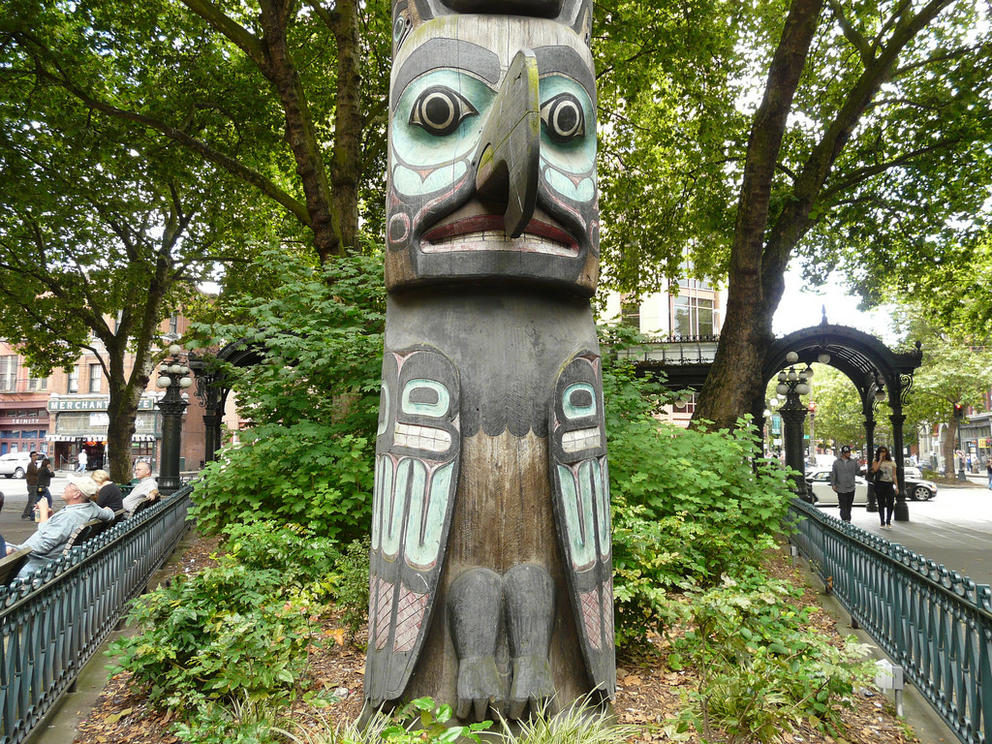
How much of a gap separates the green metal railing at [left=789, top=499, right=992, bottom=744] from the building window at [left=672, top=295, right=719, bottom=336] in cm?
2445

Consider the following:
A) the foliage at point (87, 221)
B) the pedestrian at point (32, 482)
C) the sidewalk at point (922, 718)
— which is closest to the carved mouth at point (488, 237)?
the sidewalk at point (922, 718)

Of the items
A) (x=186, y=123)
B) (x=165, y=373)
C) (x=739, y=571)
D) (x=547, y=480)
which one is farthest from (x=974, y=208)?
(x=165, y=373)

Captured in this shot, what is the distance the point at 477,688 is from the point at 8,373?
46286 mm

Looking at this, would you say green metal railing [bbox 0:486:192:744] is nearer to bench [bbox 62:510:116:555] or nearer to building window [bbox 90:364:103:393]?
bench [bbox 62:510:116:555]

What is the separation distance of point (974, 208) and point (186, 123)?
13.9 metres

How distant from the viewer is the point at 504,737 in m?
2.85

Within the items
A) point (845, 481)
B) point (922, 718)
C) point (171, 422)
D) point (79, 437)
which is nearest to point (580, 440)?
point (922, 718)

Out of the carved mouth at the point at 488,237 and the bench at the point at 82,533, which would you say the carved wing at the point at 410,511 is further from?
the bench at the point at 82,533

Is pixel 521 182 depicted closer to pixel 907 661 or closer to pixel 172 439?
pixel 907 661

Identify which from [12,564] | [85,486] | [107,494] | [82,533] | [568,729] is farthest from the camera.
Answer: [107,494]

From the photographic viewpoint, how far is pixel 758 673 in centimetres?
350

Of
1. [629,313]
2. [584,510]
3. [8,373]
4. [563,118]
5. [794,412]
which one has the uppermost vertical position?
[8,373]

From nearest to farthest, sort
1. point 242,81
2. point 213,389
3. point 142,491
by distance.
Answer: point 142,491 → point 242,81 → point 213,389

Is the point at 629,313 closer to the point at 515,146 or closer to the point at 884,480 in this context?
the point at 884,480
